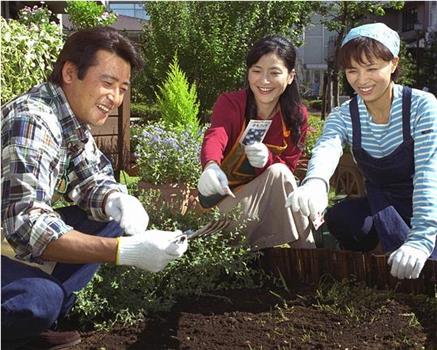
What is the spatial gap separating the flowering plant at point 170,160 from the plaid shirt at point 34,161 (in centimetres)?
224

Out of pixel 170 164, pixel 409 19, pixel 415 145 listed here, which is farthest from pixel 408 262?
pixel 409 19

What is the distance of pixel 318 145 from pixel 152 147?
88.1 inches

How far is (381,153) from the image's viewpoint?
2.59m

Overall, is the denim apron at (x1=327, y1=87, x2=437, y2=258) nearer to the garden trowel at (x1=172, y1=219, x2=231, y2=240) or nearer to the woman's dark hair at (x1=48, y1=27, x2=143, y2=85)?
the garden trowel at (x1=172, y1=219, x2=231, y2=240)

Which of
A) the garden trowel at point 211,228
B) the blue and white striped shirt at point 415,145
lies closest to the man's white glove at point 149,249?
the garden trowel at point 211,228

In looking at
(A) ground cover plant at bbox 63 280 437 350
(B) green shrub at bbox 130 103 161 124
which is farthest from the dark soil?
(B) green shrub at bbox 130 103 161 124

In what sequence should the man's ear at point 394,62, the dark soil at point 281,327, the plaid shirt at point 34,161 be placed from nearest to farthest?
the plaid shirt at point 34,161 → the dark soil at point 281,327 → the man's ear at point 394,62

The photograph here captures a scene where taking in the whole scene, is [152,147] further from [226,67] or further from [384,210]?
[226,67]

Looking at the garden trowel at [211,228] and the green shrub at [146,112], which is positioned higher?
the green shrub at [146,112]

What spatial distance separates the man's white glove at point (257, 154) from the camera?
8.93ft

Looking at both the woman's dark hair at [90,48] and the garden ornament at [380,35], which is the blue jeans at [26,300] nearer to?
the woman's dark hair at [90,48]

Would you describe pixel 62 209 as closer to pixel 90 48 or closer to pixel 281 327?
pixel 90 48

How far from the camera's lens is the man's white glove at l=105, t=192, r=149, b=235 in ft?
6.77

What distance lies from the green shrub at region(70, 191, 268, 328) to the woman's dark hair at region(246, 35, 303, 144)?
56 centimetres
